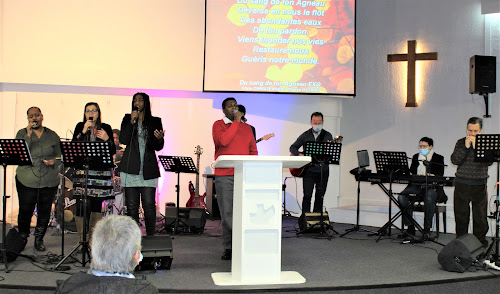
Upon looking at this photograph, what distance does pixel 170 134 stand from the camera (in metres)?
8.99

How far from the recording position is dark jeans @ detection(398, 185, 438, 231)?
23.8ft

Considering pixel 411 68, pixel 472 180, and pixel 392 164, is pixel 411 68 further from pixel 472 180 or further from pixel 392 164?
pixel 472 180

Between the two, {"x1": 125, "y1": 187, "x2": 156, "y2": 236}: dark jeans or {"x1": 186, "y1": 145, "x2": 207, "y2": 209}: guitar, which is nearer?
{"x1": 125, "y1": 187, "x2": 156, "y2": 236}: dark jeans

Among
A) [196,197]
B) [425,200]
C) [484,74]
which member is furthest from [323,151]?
[484,74]

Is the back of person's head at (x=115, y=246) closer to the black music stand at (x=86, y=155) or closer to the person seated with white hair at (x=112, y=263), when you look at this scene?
the person seated with white hair at (x=112, y=263)

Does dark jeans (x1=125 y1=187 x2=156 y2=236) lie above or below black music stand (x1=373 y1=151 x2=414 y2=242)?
A: below

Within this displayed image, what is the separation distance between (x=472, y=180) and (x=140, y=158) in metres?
3.70

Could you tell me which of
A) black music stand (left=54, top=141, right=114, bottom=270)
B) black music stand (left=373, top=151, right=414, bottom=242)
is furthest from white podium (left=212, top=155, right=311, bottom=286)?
black music stand (left=373, top=151, right=414, bottom=242)

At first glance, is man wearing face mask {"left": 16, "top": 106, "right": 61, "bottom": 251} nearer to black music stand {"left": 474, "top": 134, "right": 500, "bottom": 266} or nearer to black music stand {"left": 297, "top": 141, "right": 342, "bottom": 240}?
black music stand {"left": 297, "top": 141, "right": 342, "bottom": 240}

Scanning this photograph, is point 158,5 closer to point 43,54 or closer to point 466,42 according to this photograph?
point 43,54

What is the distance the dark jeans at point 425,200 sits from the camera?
7248 mm

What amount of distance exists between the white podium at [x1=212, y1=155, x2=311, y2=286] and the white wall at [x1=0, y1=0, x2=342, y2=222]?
453 cm

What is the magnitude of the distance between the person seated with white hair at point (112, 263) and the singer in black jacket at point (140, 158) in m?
3.36

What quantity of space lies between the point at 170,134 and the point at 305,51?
2643 millimetres
